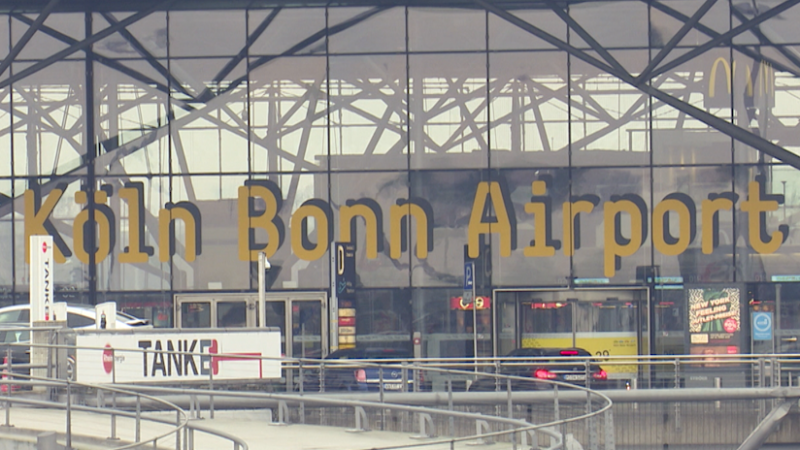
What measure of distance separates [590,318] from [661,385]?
298 centimetres

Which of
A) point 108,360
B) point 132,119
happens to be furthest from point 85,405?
point 132,119

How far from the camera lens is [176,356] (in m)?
17.3

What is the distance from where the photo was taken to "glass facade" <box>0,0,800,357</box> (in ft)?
98.5

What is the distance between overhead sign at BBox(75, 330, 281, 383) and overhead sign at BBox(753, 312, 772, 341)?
15328 mm

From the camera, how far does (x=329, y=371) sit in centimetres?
2312

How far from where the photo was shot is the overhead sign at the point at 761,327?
29.1 meters

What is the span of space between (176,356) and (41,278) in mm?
2561

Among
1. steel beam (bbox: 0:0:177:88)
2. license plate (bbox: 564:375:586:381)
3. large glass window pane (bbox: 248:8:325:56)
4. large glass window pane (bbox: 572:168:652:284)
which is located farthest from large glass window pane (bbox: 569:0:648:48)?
steel beam (bbox: 0:0:177:88)

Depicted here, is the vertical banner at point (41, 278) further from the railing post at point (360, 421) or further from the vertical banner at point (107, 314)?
the railing post at point (360, 421)

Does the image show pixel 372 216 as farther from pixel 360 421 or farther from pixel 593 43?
pixel 360 421

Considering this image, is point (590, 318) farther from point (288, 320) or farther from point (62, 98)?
point (62, 98)

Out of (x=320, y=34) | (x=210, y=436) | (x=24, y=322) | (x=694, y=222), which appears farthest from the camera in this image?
(x=320, y=34)

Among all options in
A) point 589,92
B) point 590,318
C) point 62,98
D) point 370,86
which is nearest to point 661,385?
point 590,318

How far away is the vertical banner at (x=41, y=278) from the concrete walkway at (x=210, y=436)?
6.66ft
